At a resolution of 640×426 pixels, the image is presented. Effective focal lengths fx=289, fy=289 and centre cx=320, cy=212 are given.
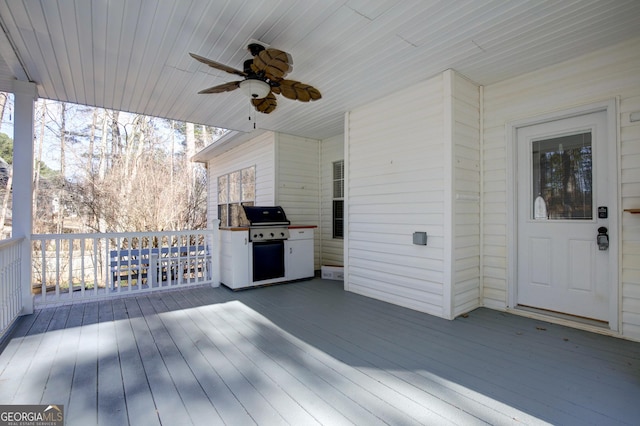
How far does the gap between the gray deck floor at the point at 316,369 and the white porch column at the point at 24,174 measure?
20.0 inches

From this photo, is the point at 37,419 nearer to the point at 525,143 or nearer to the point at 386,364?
the point at 386,364

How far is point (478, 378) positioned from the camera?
2098mm

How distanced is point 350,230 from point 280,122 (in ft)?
7.91

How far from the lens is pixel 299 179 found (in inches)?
245

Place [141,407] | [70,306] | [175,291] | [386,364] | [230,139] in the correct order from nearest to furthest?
1. [141,407]
2. [386,364]
3. [70,306]
4. [175,291]
5. [230,139]

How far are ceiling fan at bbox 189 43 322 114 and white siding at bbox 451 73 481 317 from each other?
177 cm

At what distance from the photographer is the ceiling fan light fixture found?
2.84 m

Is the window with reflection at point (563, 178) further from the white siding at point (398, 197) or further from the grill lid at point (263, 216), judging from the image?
the grill lid at point (263, 216)

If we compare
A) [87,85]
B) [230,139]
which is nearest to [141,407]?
[87,85]

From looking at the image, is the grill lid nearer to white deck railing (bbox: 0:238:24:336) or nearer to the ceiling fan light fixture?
the ceiling fan light fixture

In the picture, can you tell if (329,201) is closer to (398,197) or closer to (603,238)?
(398,197)

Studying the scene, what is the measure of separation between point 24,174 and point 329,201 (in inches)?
184

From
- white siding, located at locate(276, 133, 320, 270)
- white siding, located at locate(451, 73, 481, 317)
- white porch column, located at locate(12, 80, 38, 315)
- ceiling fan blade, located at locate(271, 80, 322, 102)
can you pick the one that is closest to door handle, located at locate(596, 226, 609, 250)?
white siding, located at locate(451, 73, 481, 317)

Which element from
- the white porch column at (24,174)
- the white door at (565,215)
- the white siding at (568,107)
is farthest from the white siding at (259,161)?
the white door at (565,215)
